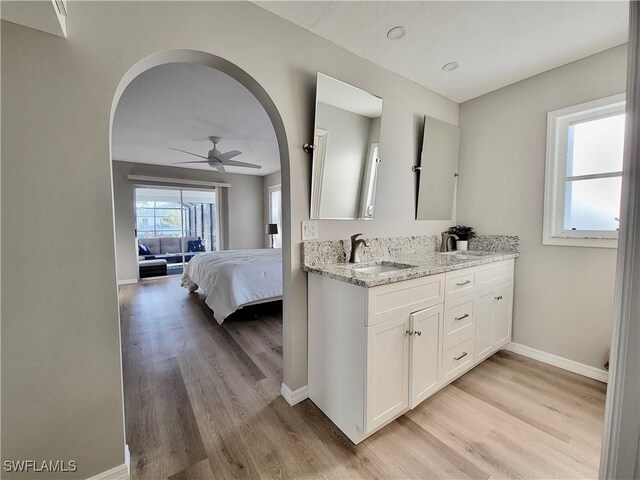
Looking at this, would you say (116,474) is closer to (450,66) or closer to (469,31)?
(469,31)

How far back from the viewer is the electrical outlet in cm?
171

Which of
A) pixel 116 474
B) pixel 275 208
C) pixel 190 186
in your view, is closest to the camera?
pixel 116 474

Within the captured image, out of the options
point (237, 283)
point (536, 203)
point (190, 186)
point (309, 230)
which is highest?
point (190, 186)

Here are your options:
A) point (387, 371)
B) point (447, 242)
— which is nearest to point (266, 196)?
point (447, 242)

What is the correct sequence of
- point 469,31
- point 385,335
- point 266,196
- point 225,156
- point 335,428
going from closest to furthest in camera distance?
point 385,335
point 335,428
point 469,31
point 225,156
point 266,196

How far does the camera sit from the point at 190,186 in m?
5.91

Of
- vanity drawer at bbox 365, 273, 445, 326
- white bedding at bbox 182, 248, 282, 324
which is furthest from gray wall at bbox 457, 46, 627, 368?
white bedding at bbox 182, 248, 282, 324

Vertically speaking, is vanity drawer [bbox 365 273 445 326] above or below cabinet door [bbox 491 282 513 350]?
above

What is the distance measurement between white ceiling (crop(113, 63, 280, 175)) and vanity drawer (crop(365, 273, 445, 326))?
227cm

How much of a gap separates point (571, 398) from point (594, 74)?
233 cm

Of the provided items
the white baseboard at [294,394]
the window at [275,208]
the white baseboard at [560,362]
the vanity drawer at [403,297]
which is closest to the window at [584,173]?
the white baseboard at [560,362]

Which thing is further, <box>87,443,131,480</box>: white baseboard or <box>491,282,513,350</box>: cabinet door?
<box>491,282,513,350</box>: cabinet door

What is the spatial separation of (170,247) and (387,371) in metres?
6.04

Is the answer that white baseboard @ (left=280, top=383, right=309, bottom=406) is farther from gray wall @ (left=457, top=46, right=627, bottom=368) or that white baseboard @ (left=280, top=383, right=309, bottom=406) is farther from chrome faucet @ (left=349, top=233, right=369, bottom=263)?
gray wall @ (left=457, top=46, right=627, bottom=368)
